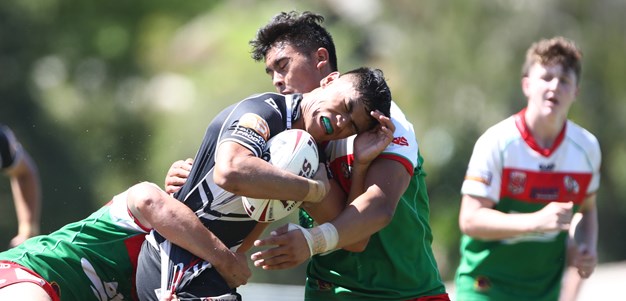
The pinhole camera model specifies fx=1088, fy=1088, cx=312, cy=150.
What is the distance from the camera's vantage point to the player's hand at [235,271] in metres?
5.41

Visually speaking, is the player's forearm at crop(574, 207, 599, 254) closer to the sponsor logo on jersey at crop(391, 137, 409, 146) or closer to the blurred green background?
the sponsor logo on jersey at crop(391, 137, 409, 146)

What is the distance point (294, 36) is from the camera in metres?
6.55

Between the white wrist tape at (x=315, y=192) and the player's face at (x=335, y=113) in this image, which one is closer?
the white wrist tape at (x=315, y=192)

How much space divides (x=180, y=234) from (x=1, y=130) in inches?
119

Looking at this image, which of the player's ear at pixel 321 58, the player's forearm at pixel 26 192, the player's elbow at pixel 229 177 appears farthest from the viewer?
the player's forearm at pixel 26 192

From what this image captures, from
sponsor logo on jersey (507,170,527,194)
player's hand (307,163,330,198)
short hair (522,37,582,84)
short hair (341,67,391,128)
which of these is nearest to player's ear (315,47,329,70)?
short hair (341,67,391,128)

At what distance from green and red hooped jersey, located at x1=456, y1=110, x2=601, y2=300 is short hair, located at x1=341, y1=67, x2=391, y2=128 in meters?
2.22

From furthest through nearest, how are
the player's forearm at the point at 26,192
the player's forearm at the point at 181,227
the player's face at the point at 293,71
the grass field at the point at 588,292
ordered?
the grass field at the point at 588,292 < the player's forearm at the point at 26,192 < the player's face at the point at 293,71 < the player's forearm at the point at 181,227

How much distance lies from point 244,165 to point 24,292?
131cm

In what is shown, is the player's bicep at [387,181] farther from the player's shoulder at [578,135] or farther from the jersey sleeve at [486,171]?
the player's shoulder at [578,135]

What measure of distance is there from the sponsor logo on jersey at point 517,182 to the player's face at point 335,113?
A: 2501 millimetres

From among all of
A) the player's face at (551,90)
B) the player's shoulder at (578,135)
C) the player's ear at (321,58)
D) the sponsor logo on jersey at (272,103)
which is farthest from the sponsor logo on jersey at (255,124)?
the player's shoulder at (578,135)

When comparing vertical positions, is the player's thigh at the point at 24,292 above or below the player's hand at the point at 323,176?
below

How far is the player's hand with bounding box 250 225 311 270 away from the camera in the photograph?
5.30m
